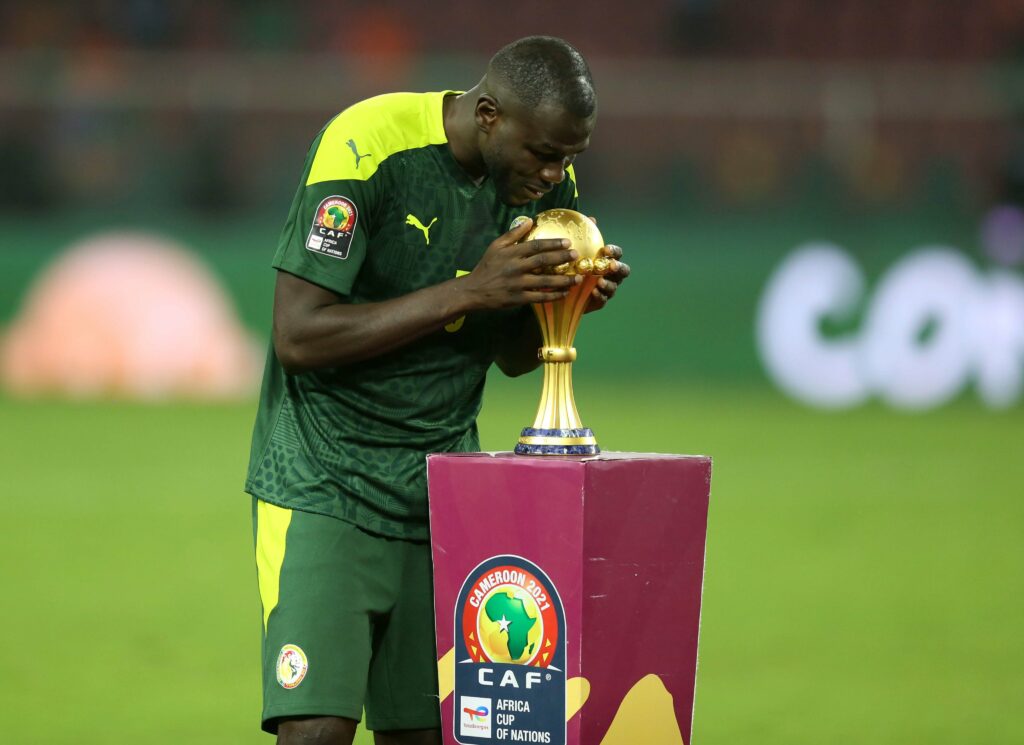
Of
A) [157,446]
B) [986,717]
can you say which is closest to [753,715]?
[986,717]

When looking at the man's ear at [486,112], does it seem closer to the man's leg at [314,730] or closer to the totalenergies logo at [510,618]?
the totalenergies logo at [510,618]

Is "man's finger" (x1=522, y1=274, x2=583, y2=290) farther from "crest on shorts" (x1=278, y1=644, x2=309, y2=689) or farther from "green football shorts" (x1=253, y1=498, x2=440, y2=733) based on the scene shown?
"crest on shorts" (x1=278, y1=644, x2=309, y2=689)

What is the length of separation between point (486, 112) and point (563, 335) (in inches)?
18.4

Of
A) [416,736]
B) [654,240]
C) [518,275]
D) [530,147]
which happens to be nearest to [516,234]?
[518,275]

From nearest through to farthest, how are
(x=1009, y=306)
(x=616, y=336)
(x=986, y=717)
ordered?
(x=986, y=717)
(x=1009, y=306)
(x=616, y=336)

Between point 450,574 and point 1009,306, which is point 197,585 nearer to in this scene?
point 450,574

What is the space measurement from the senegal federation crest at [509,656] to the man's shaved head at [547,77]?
A: 0.87m

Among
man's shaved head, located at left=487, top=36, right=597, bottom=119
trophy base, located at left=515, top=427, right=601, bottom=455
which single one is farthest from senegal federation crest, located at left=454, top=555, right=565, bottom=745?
man's shaved head, located at left=487, top=36, right=597, bottom=119

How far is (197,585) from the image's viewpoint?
7461 mm

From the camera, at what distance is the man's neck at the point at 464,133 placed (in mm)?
3354

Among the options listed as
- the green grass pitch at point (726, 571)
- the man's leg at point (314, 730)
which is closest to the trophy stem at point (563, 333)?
the man's leg at point (314, 730)

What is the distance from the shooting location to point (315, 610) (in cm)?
328

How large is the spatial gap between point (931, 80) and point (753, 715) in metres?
10.3

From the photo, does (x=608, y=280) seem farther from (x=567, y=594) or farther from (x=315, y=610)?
(x=315, y=610)
